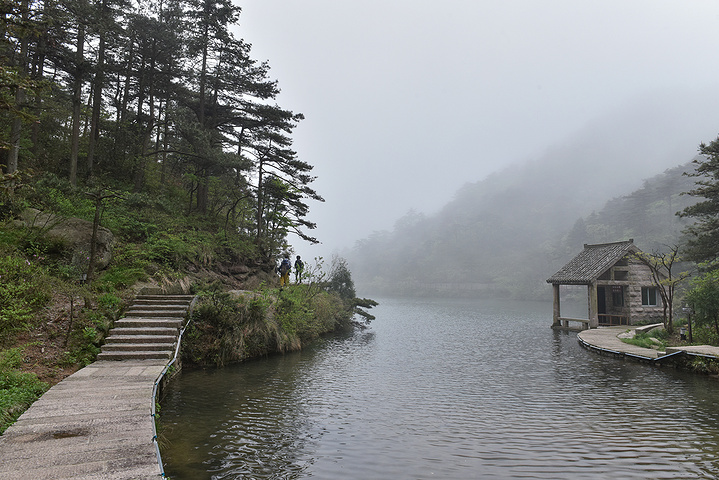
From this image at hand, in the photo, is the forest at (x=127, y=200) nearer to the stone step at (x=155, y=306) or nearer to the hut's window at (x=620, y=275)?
the stone step at (x=155, y=306)

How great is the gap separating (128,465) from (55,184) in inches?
A: 624

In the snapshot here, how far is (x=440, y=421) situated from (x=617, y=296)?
24.3m

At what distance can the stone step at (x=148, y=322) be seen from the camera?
1008cm

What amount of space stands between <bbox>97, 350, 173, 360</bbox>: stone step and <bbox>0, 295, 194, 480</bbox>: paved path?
19 millimetres

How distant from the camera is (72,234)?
38.5 ft

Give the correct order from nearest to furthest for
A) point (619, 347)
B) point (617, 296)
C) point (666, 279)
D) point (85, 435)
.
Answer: point (85, 435) < point (619, 347) < point (666, 279) < point (617, 296)

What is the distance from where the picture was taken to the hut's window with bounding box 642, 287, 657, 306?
80.9 feet

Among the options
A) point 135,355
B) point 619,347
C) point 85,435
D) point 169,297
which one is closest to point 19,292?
point 135,355

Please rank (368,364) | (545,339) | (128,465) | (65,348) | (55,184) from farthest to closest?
(545,339) → (55,184) → (368,364) → (65,348) → (128,465)

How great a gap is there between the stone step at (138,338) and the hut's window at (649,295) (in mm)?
27425

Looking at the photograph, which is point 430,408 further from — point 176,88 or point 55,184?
point 176,88

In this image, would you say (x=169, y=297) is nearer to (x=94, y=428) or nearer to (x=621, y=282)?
(x=94, y=428)

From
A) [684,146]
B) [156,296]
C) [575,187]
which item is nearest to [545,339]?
[156,296]

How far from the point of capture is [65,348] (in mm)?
8359
